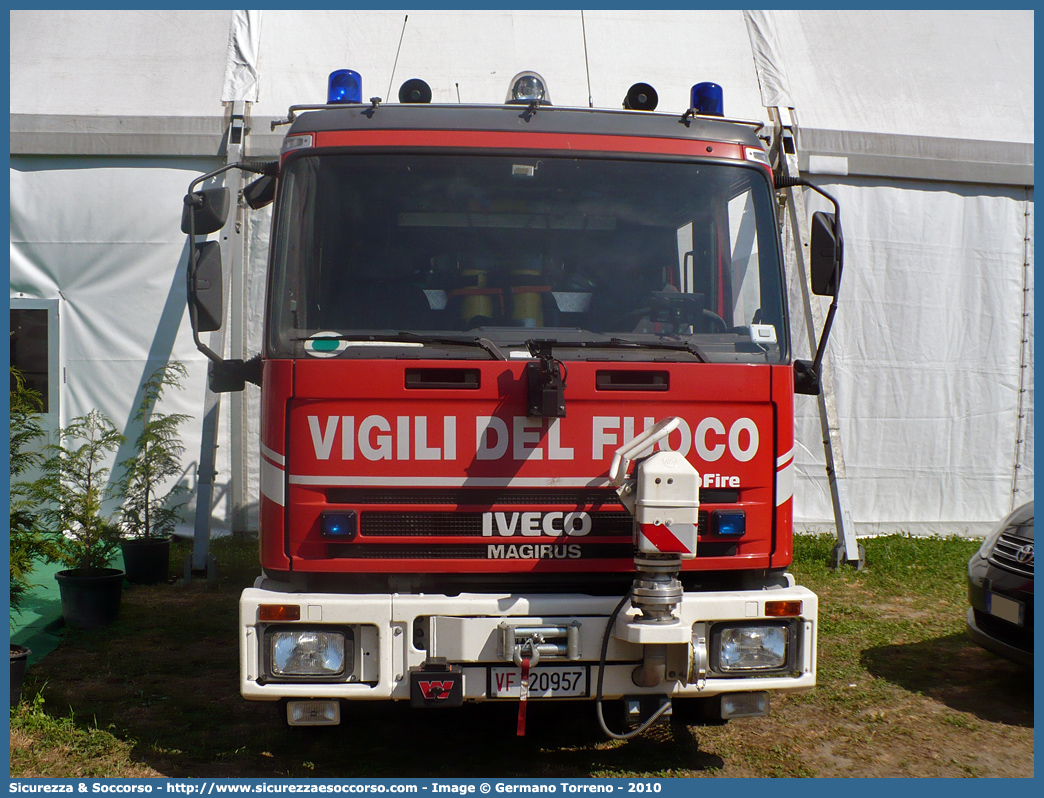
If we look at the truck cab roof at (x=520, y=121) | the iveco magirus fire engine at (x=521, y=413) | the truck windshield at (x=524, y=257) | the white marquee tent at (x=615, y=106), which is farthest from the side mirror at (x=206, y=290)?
the white marquee tent at (x=615, y=106)

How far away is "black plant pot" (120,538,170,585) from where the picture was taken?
272 inches

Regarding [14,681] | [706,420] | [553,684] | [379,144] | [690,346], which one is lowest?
[14,681]

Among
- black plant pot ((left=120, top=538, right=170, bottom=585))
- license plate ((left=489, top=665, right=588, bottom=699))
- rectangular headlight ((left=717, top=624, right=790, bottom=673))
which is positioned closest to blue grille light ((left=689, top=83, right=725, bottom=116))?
rectangular headlight ((left=717, top=624, right=790, bottom=673))

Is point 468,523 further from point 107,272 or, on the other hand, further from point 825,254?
point 107,272

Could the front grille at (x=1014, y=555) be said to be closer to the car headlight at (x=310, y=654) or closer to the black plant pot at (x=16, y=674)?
the car headlight at (x=310, y=654)

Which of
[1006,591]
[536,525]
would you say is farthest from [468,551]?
[1006,591]

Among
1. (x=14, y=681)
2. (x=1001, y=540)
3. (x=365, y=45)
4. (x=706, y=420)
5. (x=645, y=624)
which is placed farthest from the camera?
(x=365, y=45)

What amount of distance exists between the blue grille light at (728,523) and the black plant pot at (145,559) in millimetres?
5063

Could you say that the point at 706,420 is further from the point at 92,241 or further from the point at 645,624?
the point at 92,241

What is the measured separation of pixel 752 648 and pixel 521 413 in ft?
4.07

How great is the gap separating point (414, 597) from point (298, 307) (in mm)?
1192

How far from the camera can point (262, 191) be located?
385 cm

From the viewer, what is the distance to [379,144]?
11.8ft

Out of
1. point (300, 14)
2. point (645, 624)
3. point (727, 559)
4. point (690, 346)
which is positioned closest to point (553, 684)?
point (645, 624)
